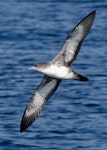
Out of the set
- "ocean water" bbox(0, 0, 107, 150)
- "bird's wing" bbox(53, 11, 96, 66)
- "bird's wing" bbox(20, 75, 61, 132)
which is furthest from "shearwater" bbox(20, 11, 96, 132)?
"ocean water" bbox(0, 0, 107, 150)

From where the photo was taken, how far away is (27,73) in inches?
815

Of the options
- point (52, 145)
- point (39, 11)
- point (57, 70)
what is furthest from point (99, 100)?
point (39, 11)

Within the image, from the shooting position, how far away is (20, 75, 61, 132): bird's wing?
1407 cm

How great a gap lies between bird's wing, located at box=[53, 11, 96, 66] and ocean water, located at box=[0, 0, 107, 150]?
227cm

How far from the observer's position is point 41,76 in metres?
20.4

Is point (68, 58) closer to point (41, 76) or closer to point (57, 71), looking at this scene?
point (57, 71)

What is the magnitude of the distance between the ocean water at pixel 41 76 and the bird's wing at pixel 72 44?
2.27 m

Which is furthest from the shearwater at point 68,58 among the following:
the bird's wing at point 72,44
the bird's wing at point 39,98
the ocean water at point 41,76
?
the ocean water at point 41,76

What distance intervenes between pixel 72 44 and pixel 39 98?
159 centimetres

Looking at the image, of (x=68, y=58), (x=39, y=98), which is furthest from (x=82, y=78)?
(x=39, y=98)

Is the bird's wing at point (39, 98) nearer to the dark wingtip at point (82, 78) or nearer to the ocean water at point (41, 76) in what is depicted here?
the ocean water at point (41, 76)

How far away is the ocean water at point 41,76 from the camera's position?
604 inches

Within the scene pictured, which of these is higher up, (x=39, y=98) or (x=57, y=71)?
(x=57, y=71)

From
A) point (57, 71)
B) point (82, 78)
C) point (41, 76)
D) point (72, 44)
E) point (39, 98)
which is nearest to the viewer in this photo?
point (82, 78)
